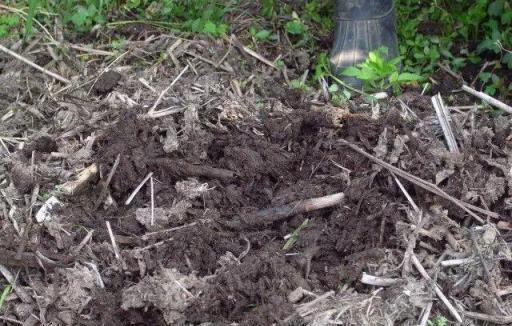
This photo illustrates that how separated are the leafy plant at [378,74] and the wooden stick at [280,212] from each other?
63cm

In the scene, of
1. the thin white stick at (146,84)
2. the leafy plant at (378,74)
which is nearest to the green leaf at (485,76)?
the leafy plant at (378,74)

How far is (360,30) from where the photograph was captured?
9.00ft

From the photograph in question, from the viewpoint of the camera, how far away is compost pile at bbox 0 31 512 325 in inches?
73.7

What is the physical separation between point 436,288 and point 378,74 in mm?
945

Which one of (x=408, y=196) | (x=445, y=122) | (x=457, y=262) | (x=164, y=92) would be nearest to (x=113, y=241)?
(x=164, y=92)

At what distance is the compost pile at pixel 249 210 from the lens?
187 cm

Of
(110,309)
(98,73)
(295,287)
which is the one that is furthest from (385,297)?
(98,73)

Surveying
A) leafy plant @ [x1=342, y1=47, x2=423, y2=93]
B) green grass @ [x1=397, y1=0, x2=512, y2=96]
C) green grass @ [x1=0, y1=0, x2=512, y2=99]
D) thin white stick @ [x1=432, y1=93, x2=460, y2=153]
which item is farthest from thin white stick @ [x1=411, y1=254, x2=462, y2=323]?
green grass @ [x1=397, y1=0, x2=512, y2=96]

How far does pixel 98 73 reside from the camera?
272 centimetres

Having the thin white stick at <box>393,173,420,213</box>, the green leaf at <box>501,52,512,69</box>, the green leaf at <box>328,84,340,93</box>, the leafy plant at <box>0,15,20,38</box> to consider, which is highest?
the leafy plant at <box>0,15,20,38</box>

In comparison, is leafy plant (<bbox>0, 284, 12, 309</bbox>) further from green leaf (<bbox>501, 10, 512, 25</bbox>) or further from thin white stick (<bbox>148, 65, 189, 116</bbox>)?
green leaf (<bbox>501, 10, 512, 25</bbox>)

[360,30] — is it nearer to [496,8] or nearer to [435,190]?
[496,8]

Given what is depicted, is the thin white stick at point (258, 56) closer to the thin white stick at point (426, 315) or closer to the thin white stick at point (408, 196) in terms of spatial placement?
the thin white stick at point (408, 196)

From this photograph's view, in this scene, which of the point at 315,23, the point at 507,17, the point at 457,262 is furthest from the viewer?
the point at 315,23
